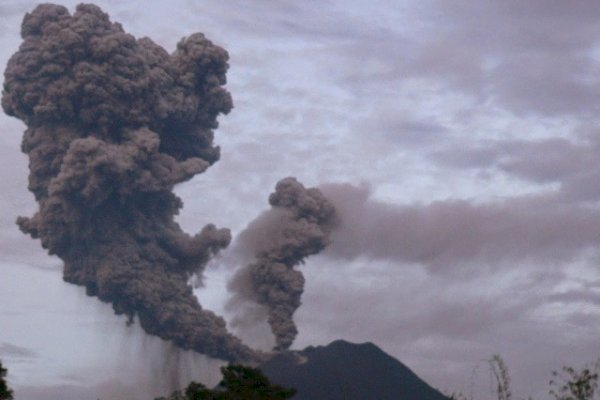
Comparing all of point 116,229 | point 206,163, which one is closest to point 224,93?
point 206,163

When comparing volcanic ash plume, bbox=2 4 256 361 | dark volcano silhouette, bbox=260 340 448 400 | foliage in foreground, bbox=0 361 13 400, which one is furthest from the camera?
dark volcano silhouette, bbox=260 340 448 400

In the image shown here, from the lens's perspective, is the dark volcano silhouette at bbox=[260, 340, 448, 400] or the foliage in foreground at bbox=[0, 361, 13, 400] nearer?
the foliage in foreground at bbox=[0, 361, 13, 400]

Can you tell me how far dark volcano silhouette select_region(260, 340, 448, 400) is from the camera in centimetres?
16012

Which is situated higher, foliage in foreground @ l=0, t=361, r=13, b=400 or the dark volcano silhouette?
the dark volcano silhouette

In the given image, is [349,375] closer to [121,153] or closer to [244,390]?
[121,153]

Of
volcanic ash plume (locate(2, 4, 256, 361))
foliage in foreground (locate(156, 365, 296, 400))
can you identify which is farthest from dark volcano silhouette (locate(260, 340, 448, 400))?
foliage in foreground (locate(156, 365, 296, 400))

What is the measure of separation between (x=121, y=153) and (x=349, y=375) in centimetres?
5532

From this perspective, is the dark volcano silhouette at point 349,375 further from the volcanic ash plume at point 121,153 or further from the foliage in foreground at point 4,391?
the foliage in foreground at point 4,391

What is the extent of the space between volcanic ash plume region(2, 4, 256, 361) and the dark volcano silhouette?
20245 millimetres

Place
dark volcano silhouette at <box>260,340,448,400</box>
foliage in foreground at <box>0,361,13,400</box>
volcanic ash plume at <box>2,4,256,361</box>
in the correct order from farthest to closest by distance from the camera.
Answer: dark volcano silhouette at <box>260,340,448,400</box> < volcanic ash plume at <box>2,4,256,361</box> < foliage in foreground at <box>0,361,13,400</box>

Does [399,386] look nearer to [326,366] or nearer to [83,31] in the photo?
[326,366]

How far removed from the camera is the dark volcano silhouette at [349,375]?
160 metres

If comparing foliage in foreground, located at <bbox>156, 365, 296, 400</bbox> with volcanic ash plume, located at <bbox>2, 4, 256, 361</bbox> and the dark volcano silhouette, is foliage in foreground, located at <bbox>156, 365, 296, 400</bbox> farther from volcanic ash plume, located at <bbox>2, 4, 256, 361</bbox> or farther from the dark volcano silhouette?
the dark volcano silhouette

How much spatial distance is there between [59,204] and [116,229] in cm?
831
